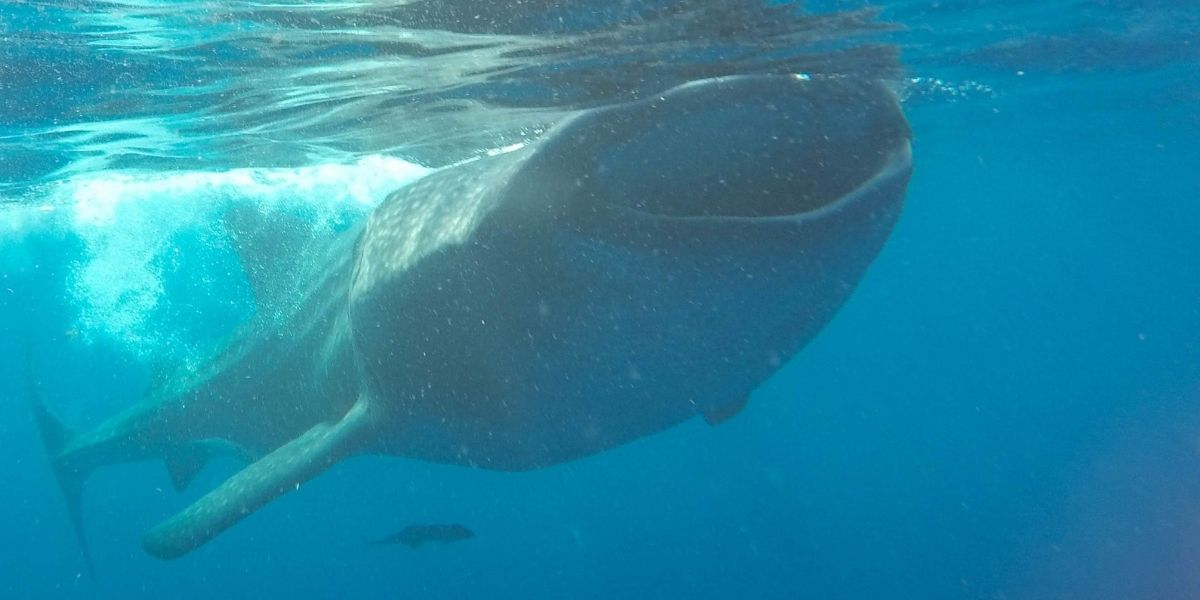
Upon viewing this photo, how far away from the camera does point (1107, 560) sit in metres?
33.6

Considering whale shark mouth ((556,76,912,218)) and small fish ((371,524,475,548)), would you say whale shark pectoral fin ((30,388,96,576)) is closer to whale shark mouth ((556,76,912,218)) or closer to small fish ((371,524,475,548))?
small fish ((371,524,475,548))

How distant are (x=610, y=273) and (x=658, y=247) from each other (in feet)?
0.93

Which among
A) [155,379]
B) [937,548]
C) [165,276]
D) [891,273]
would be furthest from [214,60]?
[891,273]

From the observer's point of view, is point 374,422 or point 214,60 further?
point 214,60

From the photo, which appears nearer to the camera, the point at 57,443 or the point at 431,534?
the point at 431,534

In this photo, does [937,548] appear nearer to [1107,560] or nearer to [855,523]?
[855,523]

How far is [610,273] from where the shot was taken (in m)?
3.68

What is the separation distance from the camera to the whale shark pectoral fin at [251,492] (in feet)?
18.5

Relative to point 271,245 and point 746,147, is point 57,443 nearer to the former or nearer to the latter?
point 271,245

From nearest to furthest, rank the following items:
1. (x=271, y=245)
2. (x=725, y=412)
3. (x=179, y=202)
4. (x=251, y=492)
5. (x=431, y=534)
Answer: (x=725, y=412)
(x=251, y=492)
(x=271, y=245)
(x=431, y=534)
(x=179, y=202)

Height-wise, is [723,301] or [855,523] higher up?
[723,301]

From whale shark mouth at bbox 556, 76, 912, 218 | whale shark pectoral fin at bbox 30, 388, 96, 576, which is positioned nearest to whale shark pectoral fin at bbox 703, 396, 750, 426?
whale shark mouth at bbox 556, 76, 912, 218

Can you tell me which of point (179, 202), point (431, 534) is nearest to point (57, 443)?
point (431, 534)

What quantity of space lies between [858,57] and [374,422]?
839 cm
